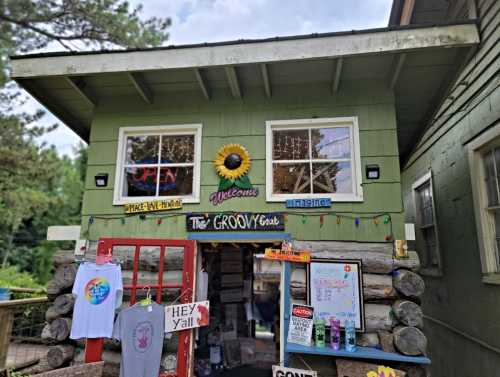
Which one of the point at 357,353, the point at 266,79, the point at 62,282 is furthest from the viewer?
the point at 266,79

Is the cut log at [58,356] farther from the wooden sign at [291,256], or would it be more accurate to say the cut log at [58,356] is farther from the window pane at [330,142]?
the window pane at [330,142]

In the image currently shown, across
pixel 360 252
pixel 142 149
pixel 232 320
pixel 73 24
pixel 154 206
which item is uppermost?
pixel 73 24

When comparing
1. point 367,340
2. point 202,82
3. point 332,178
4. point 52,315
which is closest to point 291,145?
point 332,178

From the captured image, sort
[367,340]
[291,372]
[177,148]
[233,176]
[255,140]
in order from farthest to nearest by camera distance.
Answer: [177,148], [255,140], [233,176], [367,340], [291,372]

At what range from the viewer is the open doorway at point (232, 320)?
5.45 m

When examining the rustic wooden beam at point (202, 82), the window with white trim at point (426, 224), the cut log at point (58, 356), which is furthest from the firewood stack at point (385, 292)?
the cut log at point (58, 356)

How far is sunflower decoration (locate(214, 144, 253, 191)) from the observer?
13.2ft

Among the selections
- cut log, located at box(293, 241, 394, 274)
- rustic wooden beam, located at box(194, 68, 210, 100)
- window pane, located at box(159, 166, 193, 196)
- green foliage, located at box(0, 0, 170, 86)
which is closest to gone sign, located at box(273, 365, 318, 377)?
cut log, located at box(293, 241, 394, 274)

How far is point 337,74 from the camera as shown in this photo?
3.83m

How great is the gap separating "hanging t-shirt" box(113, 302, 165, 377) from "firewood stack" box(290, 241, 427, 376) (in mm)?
1492

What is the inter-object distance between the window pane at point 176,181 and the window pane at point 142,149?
0.25 m

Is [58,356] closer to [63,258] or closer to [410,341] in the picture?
[63,258]

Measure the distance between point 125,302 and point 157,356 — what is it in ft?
2.47

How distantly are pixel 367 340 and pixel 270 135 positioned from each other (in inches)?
98.5
